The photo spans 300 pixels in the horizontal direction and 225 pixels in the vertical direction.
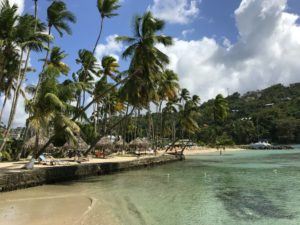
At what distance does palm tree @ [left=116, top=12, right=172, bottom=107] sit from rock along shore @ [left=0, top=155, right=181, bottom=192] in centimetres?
659

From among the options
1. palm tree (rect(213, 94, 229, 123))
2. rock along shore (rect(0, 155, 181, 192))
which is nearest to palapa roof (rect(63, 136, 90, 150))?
rock along shore (rect(0, 155, 181, 192))

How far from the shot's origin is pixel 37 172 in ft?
73.9

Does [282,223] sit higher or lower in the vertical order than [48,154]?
lower

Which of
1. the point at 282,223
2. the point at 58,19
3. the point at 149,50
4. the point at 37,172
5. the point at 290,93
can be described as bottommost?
the point at 282,223


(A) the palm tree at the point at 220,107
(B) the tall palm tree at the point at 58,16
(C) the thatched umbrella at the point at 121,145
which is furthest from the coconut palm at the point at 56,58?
(A) the palm tree at the point at 220,107

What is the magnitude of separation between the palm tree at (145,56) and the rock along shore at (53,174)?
6586 millimetres

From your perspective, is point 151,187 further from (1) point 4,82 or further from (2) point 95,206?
(1) point 4,82

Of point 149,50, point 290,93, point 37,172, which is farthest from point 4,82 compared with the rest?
point 290,93

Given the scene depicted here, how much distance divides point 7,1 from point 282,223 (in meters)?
19.4

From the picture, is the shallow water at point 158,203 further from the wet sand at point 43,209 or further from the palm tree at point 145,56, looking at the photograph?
the palm tree at point 145,56

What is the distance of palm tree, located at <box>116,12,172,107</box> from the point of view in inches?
1227

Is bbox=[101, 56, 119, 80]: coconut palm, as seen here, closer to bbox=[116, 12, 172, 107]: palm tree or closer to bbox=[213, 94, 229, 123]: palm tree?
bbox=[116, 12, 172, 107]: palm tree

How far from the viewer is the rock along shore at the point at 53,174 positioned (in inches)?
784

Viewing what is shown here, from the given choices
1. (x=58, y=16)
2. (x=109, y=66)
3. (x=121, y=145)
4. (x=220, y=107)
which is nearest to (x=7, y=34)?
(x=58, y=16)
